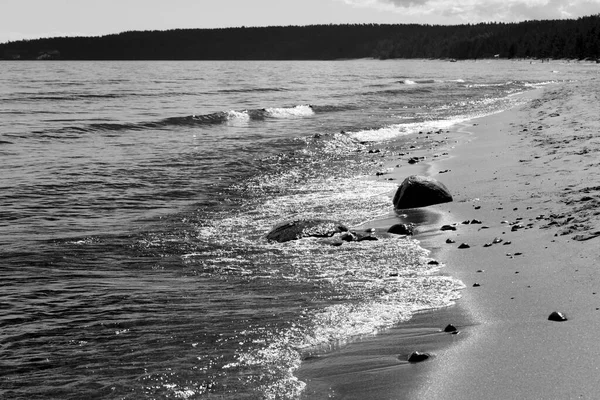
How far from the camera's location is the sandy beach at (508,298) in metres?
4.86

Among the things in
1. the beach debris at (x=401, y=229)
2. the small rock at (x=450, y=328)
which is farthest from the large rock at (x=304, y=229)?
the small rock at (x=450, y=328)

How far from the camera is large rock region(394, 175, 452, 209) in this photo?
11586 mm

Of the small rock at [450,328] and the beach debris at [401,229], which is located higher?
the small rock at [450,328]

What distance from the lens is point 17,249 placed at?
9.30 metres

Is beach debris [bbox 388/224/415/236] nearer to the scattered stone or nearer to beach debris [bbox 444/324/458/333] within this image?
the scattered stone

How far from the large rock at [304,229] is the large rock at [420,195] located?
211 cm

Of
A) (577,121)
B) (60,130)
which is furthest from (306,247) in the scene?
(60,130)

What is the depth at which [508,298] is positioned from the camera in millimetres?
6602

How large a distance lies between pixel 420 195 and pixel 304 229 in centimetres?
275

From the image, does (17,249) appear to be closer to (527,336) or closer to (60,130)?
(527,336)

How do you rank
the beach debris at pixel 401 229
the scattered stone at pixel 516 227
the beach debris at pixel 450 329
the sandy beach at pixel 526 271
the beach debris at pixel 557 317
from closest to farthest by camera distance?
the sandy beach at pixel 526 271, the beach debris at pixel 557 317, the beach debris at pixel 450 329, the scattered stone at pixel 516 227, the beach debris at pixel 401 229

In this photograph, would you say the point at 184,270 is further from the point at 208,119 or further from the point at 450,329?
the point at 208,119

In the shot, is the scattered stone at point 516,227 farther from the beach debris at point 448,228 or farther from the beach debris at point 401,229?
the beach debris at point 401,229

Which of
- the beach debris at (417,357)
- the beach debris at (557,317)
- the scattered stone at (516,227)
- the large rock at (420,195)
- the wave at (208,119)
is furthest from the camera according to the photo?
the wave at (208,119)
